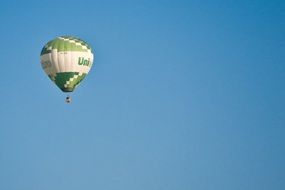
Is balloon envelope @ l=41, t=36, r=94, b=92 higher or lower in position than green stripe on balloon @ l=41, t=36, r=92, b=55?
lower

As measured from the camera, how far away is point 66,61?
4614 inches

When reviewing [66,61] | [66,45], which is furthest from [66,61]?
[66,45]

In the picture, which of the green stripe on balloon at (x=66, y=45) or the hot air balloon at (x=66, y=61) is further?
the green stripe on balloon at (x=66, y=45)

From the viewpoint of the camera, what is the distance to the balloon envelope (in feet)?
385

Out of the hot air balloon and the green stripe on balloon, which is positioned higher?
the green stripe on balloon

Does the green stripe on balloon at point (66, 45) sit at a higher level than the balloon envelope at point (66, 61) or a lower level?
higher

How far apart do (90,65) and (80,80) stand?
2.12 metres

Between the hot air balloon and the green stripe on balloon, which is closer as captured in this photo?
the hot air balloon

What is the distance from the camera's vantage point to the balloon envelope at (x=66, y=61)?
11738 cm

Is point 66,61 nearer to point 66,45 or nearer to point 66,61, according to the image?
point 66,61

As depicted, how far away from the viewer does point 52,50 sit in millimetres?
118000

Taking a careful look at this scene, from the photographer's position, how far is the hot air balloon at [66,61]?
385 feet

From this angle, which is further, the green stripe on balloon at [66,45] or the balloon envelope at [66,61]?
the green stripe on balloon at [66,45]

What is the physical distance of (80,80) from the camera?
4680 inches
